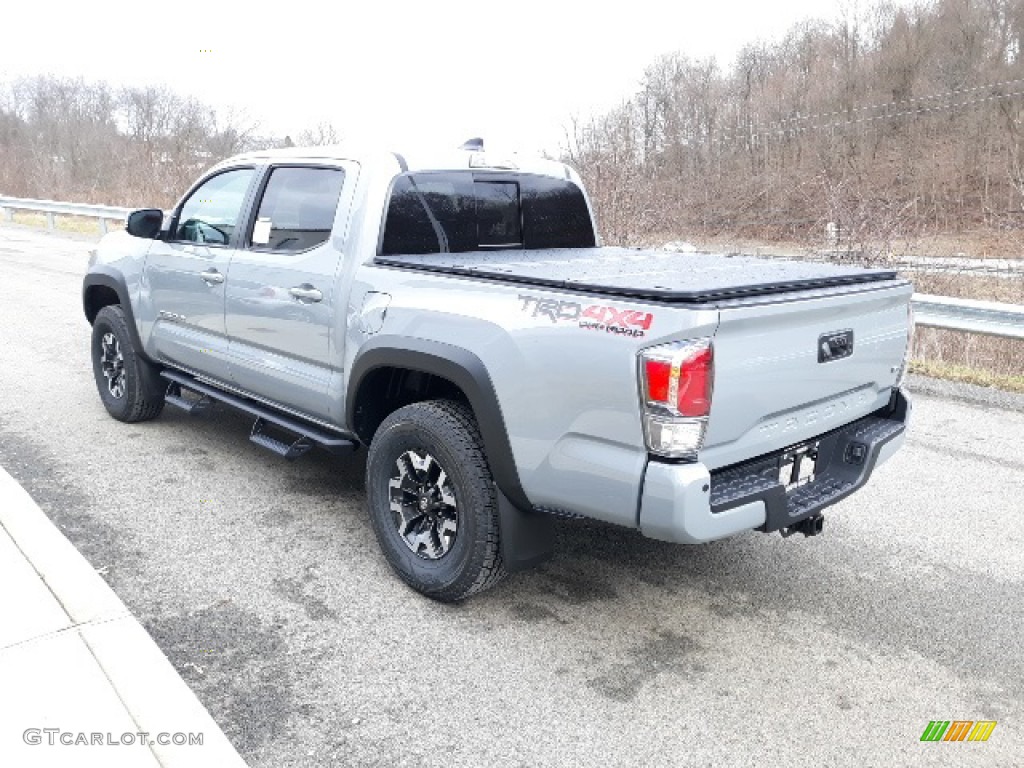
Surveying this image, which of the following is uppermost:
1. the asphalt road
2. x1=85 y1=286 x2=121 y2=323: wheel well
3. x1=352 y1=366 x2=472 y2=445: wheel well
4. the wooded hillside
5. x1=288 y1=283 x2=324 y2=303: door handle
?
the wooded hillside

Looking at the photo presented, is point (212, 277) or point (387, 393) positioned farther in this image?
point (212, 277)

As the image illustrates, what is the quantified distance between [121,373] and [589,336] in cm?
431

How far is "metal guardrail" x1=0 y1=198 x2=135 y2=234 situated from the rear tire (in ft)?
42.4

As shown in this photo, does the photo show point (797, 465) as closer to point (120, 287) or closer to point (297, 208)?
point (297, 208)

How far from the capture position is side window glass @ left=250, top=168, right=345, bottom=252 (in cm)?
402

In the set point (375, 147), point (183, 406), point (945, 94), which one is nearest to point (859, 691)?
point (375, 147)

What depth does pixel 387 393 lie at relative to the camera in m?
3.80

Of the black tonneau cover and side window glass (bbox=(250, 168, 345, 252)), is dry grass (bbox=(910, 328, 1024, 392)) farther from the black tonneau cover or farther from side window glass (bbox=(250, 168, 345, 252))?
side window glass (bbox=(250, 168, 345, 252))

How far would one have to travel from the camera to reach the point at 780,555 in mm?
4023

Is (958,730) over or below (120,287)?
below

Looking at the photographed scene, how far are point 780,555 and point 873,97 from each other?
151 ft

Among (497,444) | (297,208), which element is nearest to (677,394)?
(497,444)

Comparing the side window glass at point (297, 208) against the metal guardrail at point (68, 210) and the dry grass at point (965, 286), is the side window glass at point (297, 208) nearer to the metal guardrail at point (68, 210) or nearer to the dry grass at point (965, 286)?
the dry grass at point (965, 286)

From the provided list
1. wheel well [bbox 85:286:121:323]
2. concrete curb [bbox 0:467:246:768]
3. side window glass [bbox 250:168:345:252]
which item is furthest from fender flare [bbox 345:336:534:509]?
wheel well [bbox 85:286:121:323]
